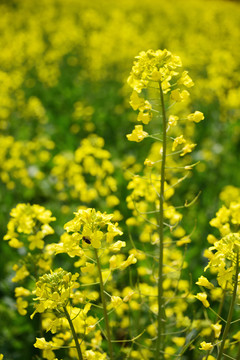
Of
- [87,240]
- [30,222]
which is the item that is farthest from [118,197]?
[87,240]

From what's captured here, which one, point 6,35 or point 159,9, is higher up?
point 159,9

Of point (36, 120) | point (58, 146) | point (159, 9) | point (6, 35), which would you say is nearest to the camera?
point (58, 146)

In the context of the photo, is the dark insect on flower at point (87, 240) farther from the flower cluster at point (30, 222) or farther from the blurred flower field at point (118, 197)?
the flower cluster at point (30, 222)

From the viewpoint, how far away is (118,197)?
3984 millimetres

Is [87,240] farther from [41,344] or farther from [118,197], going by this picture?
[118,197]

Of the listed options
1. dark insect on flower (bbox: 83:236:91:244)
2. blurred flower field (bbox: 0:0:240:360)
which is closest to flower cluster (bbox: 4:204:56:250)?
blurred flower field (bbox: 0:0:240:360)

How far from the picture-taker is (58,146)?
5188mm

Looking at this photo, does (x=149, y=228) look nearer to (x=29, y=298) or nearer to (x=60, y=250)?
(x=60, y=250)

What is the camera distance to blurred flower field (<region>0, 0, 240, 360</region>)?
1536 mm

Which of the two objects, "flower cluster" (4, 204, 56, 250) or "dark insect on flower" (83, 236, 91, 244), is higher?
"dark insect on flower" (83, 236, 91, 244)

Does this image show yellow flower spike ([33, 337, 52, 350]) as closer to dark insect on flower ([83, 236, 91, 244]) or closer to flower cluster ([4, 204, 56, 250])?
dark insect on flower ([83, 236, 91, 244])

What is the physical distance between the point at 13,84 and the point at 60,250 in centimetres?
562

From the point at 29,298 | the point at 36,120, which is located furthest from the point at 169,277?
the point at 36,120

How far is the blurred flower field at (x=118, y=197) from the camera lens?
1.54m
